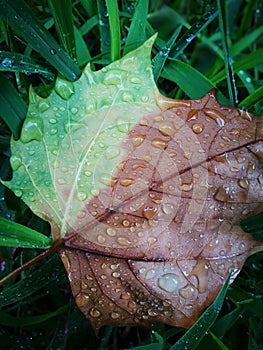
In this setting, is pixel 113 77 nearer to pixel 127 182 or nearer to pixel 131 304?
pixel 127 182

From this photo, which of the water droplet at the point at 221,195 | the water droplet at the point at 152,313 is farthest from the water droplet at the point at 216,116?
the water droplet at the point at 152,313

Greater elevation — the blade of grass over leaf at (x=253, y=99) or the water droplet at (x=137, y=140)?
the water droplet at (x=137, y=140)

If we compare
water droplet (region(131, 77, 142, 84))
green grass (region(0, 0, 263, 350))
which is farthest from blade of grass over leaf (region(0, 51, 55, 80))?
water droplet (region(131, 77, 142, 84))

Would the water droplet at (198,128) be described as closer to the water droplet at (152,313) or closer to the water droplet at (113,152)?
the water droplet at (113,152)

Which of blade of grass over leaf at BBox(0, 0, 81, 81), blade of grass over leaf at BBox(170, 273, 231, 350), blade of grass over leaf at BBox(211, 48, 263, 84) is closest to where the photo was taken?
blade of grass over leaf at BBox(170, 273, 231, 350)

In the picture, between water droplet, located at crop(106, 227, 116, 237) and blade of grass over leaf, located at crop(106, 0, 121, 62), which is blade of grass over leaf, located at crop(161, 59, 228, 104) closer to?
blade of grass over leaf, located at crop(106, 0, 121, 62)

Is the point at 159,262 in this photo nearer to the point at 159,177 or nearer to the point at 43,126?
the point at 159,177
